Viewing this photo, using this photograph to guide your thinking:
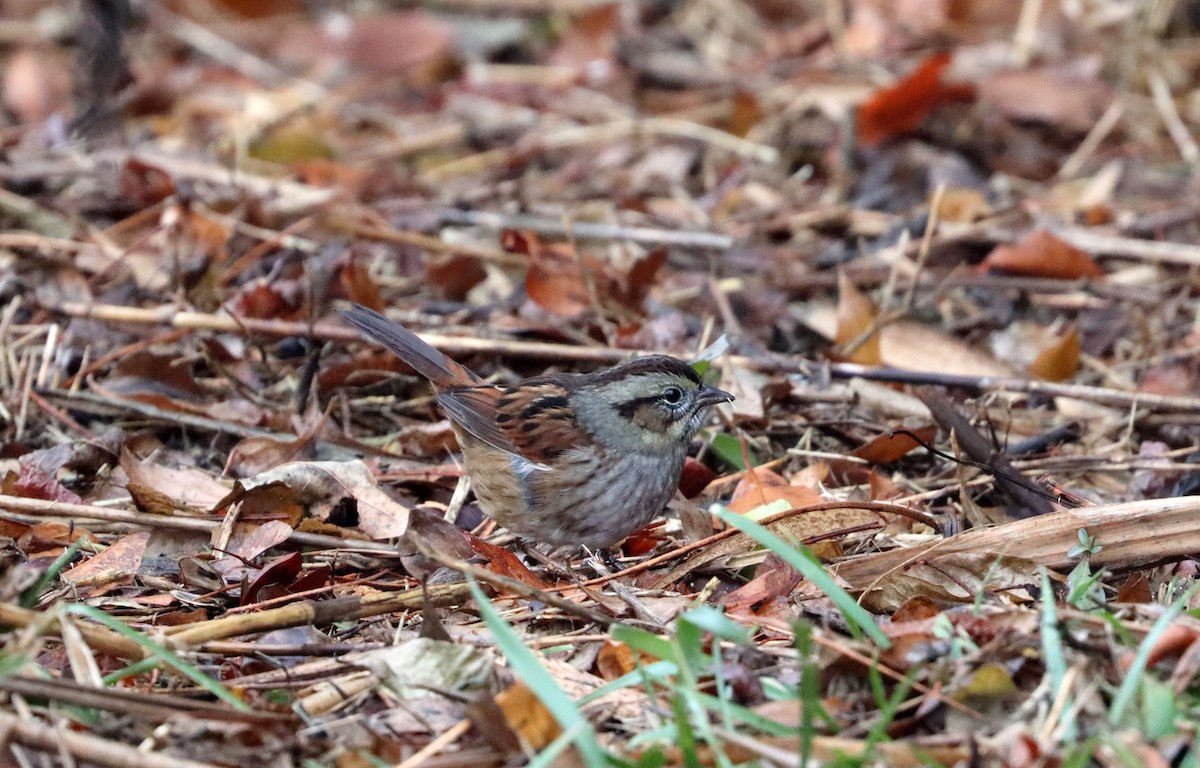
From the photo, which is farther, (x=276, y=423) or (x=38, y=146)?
(x=38, y=146)

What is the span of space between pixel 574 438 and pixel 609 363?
0.68 m

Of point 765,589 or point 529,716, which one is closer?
point 529,716

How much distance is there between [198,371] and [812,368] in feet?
7.05

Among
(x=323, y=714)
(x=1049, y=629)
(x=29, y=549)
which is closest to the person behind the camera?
(x=1049, y=629)

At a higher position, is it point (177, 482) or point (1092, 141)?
point (1092, 141)

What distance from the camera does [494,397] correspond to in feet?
13.8

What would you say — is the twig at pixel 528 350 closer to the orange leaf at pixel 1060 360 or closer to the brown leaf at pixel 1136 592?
the orange leaf at pixel 1060 360

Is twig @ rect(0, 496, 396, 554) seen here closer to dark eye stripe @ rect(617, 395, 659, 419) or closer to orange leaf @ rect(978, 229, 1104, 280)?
dark eye stripe @ rect(617, 395, 659, 419)

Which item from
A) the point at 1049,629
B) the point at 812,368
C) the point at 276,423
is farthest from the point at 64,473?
the point at 1049,629

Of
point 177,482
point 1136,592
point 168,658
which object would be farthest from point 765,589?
point 177,482

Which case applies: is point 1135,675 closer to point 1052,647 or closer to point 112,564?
point 1052,647

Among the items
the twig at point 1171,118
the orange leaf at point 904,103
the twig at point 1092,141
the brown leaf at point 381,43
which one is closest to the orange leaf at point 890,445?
the orange leaf at point 904,103

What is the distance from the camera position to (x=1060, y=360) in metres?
4.92

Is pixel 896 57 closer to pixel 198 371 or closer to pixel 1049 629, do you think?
pixel 198 371
